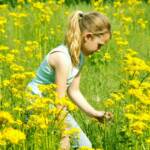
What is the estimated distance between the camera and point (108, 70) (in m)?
6.70

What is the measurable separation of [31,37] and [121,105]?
3398 mm

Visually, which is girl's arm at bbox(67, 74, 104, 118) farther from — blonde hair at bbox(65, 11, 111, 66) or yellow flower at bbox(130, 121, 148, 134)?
yellow flower at bbox(130, 121, 148, 134)

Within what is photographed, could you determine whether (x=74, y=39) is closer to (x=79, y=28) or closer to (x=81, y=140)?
(x=79, y=28)

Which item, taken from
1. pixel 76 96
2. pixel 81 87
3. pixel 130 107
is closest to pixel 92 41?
pixel 76 96

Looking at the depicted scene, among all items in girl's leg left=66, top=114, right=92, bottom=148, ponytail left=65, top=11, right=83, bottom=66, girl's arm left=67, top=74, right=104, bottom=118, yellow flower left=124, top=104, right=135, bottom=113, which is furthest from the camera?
girl's arm left=67, top=74, right=104, bottom=118

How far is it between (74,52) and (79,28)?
0.20m

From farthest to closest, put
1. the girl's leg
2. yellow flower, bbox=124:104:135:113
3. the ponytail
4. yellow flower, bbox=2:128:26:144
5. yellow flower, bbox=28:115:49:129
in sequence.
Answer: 1. the ponytail
2. the girl's leg
3. yellow flower, bbox=124:104:135:113
4. yellow flower, bbox=28:115:49:129
5. yellow flower, bbox=2:128:26:144

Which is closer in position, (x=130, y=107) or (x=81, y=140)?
(x=130, y=107)

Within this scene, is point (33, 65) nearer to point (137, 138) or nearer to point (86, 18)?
point (86, 18)

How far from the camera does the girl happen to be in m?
3.85

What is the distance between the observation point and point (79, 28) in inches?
158

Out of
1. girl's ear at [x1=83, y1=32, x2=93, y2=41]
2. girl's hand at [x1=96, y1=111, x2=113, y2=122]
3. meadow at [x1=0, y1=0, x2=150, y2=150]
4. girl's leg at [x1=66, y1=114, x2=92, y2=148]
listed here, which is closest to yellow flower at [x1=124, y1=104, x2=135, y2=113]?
meadow at [x1=0, y1=0, x2=150, y2=150]

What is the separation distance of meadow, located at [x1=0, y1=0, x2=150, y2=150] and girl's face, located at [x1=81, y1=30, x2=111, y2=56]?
241 mm

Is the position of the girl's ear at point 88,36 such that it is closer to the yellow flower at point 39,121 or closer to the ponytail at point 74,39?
the ponytail at point 74,39
